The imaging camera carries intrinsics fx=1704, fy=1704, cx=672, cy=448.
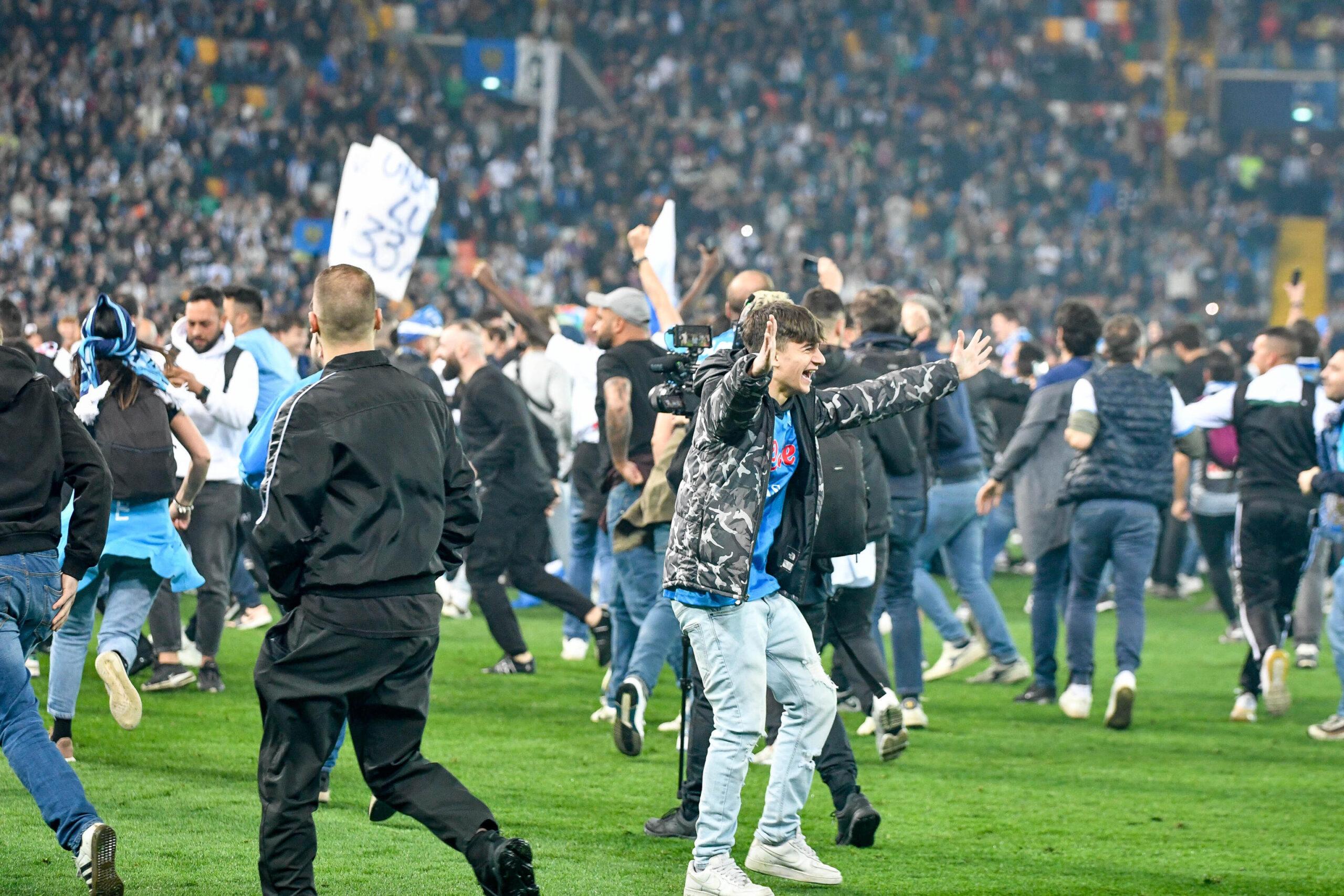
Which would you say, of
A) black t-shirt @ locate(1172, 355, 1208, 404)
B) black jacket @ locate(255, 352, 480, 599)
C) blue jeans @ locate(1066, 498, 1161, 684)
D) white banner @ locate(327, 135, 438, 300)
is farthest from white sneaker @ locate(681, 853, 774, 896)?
black t-shirt @ locate(1172, 355, 1208, 404)

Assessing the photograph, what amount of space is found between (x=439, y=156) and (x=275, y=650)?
2529 cm

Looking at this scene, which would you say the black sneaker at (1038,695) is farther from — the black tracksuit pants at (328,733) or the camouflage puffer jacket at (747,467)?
the black tracksuit pants at (328,733)

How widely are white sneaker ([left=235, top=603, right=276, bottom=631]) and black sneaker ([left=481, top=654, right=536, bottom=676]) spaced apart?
2006 mm

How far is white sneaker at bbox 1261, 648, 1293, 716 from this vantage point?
8.46 meters

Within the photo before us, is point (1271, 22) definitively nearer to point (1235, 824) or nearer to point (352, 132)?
point (352, 132)

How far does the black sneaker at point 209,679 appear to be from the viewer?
8422mm

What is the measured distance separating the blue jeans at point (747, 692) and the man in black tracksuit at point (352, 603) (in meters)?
0.92

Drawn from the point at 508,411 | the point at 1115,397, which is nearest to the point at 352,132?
the point at 508,411

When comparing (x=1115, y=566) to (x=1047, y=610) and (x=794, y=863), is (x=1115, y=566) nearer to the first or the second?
(x=1047, y=610)

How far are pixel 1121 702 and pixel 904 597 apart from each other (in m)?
1.17

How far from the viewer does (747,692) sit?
16.5 feet

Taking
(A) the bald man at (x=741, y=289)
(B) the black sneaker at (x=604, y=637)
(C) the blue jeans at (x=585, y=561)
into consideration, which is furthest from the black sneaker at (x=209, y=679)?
(A) the bald man at (x=741, y=289)

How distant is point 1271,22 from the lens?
39.1m

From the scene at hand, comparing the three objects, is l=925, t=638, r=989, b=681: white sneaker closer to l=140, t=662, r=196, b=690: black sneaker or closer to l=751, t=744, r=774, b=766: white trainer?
l=751, t=744, r=774, b=766: white trainer
